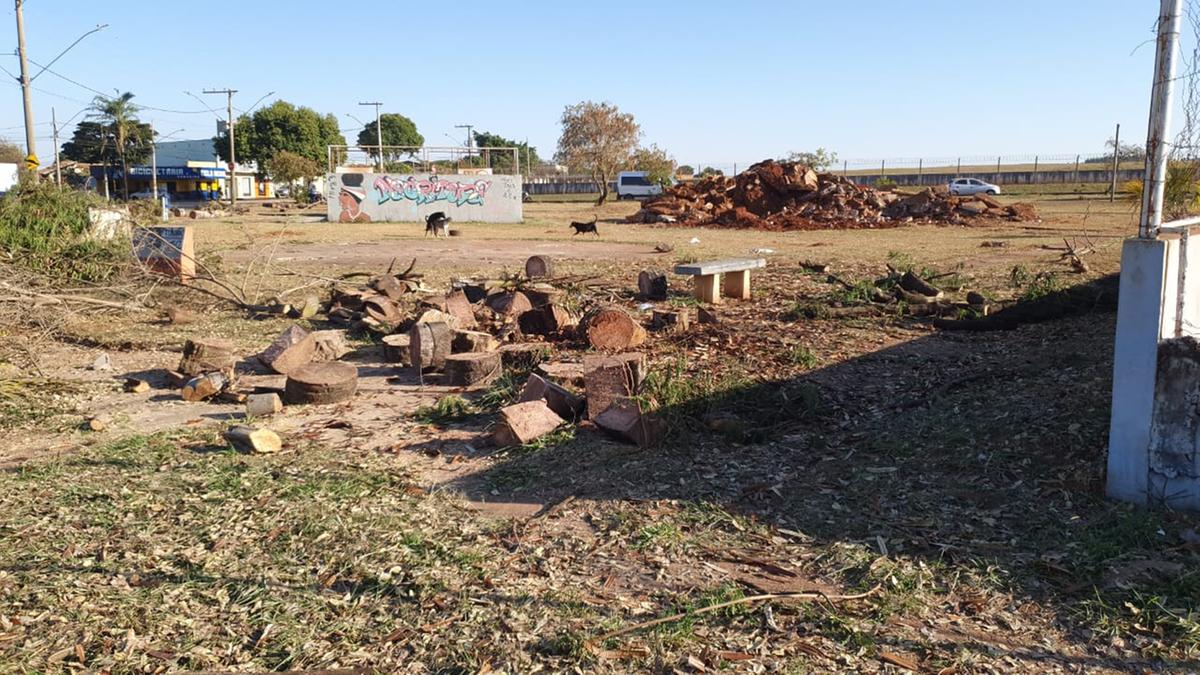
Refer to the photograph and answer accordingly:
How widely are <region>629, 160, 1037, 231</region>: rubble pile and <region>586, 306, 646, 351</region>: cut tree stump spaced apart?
20928mm

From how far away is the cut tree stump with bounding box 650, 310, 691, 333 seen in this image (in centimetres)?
902

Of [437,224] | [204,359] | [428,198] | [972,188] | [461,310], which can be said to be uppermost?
[972,188]

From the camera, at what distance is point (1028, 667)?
10.7 feet

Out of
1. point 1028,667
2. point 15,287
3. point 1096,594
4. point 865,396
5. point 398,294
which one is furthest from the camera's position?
point 398,294

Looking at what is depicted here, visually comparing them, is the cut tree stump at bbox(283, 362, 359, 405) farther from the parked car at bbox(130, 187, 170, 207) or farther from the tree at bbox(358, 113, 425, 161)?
the tree at bbox(358, 113, 425, 161)

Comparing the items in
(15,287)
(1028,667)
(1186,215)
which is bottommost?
(1028,667)

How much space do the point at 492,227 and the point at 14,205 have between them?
63.9 ft

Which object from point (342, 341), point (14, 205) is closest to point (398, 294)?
point (342, 341)

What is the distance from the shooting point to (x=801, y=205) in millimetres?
31719

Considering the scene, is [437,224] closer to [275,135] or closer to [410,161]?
[410,161]

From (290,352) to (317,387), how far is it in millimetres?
1224

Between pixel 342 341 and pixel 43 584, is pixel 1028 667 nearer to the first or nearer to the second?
pixel 43 584

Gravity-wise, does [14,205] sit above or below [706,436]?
above

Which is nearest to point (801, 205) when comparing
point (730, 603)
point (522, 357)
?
point (522, 357)
